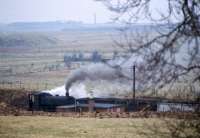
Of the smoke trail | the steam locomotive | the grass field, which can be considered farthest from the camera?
the smoke trail

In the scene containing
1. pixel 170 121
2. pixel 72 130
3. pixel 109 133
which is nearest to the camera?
pixel 170 121

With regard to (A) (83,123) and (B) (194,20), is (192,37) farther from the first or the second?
(A) (83,123)

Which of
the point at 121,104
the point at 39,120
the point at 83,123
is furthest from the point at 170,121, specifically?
the point at 121,104

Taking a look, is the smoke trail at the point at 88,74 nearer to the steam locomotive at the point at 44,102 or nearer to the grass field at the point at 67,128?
the steam locomotive at the point at 44,102

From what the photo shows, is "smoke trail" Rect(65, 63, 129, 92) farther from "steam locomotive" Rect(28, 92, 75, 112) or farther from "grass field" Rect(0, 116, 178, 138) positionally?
"grass field" Rect(0, 116, 178, 138)

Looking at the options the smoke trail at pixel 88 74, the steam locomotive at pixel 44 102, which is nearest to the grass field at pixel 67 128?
the steam locomotive at pixel 44 102

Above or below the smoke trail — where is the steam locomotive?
below

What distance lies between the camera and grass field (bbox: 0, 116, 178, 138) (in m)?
18.2

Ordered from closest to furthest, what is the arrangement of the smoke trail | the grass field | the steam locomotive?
the grass field
the steam locomotive
the smoke trail

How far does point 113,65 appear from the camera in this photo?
6.27 meters

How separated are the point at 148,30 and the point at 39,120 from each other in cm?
1841

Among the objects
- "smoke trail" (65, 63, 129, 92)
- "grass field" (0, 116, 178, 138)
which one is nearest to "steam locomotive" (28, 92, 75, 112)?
"smoke trail" (65, 63, 129, 92)

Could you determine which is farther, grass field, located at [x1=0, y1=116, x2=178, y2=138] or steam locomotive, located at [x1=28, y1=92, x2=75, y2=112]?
steam locomotive, located at [x1=28, y1=92, x2=75, y2=112]

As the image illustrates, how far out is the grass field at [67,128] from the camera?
18.2 metres
